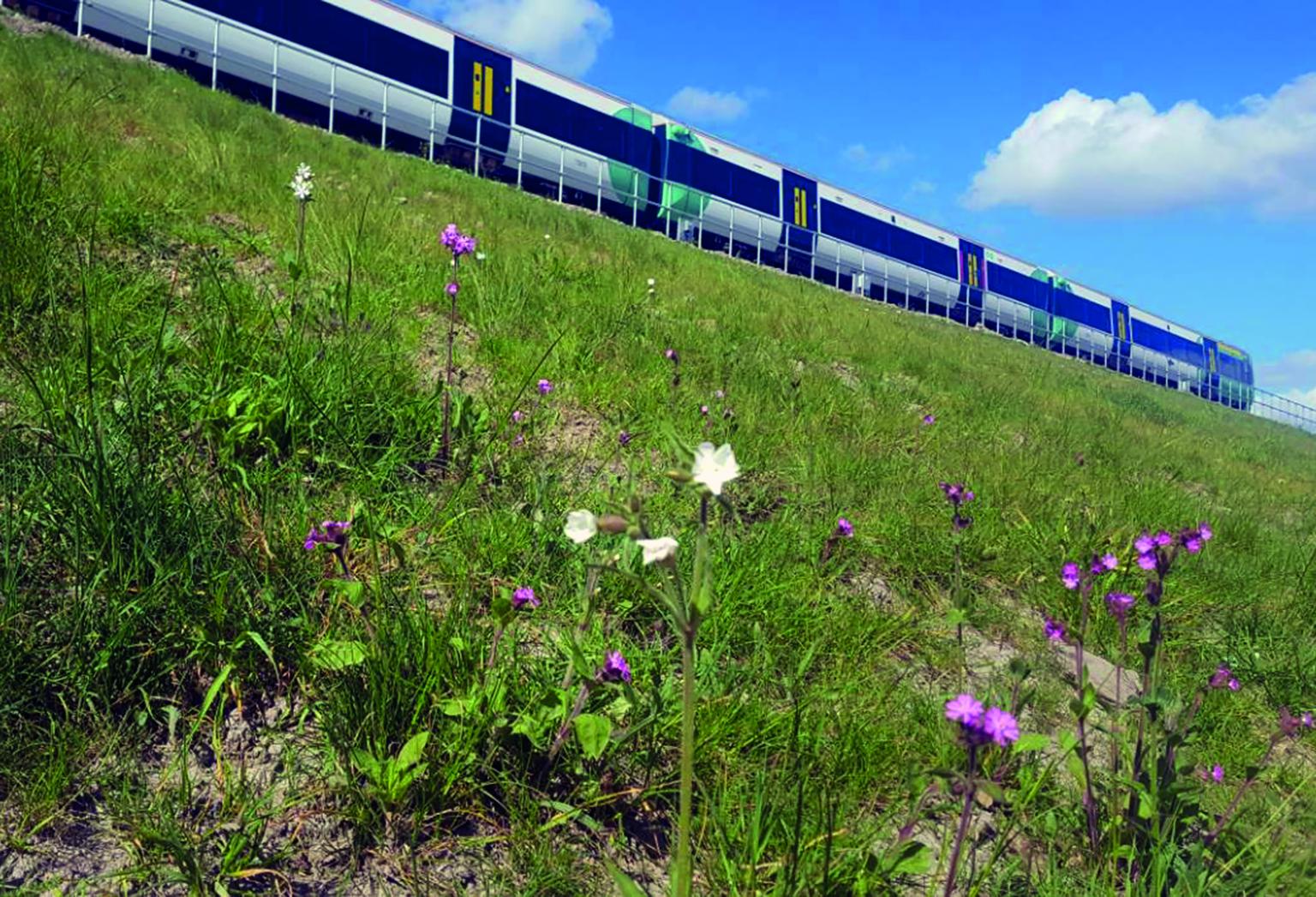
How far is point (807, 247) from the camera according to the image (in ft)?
94.7

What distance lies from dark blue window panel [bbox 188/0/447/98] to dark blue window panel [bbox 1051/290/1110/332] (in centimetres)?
3240

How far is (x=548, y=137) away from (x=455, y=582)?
2180 cm

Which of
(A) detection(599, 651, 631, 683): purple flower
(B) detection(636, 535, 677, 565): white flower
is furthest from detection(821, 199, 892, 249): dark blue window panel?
(B) detection(636, 535, 677, 565): white flower

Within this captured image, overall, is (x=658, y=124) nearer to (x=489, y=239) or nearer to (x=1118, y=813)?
(x=489, y=239)

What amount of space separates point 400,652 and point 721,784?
716mm

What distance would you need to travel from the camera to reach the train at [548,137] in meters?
16.5

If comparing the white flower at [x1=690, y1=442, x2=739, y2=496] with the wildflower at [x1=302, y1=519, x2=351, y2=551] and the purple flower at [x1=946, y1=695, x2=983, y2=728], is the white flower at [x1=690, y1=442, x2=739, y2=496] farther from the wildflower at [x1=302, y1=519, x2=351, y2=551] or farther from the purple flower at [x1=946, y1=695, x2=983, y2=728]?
the wildflower at [x1=302, y1=519, x2=351, y2=551]

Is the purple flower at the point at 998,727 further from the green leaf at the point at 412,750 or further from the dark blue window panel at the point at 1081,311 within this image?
the dark blue window panel at the point at 1081,311

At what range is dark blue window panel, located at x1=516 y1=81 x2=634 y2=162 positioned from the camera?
2148cm

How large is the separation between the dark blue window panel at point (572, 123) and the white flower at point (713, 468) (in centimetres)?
2230

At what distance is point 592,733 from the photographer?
4.78ft

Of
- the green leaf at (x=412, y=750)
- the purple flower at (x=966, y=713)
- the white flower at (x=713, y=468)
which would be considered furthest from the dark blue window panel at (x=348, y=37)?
the purple flower at (x=966, y=713)

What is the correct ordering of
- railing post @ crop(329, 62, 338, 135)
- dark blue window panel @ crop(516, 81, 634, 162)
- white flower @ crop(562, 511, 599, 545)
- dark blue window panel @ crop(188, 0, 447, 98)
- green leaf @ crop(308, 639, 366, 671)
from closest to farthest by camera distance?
white flower @ crop(562, 511, 599, 545), green leaf @ crop(308, 639, 366, 671), dark blue window panel @ crop(188, 0, 447, 98), railing post @ crop(329, 62, 338, 135), dark blue window panel @ crop(516, 81, 634, 162)

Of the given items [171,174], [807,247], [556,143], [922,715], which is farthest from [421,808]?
[807,247]
